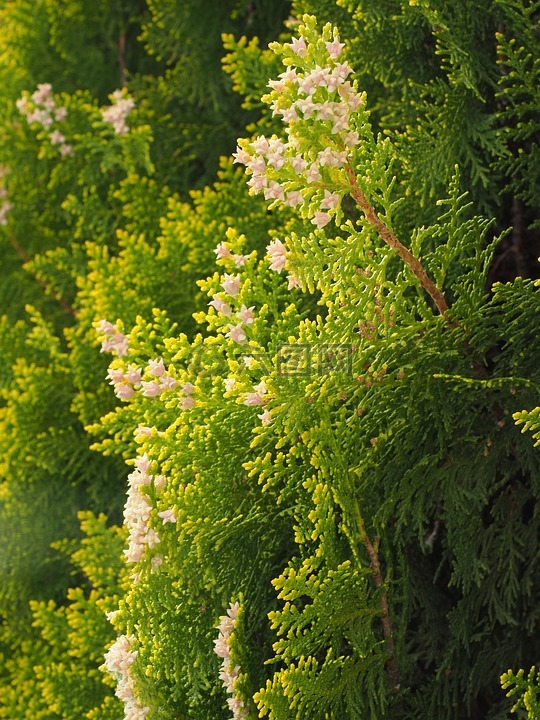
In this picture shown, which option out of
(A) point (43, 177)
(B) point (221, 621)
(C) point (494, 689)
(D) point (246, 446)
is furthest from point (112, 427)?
(A) point (43, 177)

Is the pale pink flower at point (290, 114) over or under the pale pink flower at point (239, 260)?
under

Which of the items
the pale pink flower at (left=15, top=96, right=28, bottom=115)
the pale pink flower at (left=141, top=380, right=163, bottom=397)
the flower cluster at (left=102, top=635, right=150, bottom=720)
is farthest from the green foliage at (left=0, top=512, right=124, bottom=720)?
the pale pink flower at (left=15, top=96, right=28, bottom=115)

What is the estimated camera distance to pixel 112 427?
1584 mm

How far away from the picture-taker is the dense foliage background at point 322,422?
126cm

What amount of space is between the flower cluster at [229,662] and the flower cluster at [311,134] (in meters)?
0.68

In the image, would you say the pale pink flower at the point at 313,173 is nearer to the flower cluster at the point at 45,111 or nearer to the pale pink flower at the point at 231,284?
the pale pink flower at the point at 231,284

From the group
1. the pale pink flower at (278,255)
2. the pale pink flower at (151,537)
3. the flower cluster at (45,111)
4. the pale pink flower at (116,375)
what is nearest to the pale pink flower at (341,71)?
the pale pink flower at (278,255)

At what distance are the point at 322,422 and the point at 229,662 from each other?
1.43 ft

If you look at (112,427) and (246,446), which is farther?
(112,427)

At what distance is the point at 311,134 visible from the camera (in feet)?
3.68

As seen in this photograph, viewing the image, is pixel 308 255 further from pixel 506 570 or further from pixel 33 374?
pixel 33 374

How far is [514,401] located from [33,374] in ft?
4.20

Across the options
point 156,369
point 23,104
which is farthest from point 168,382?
point 23,104

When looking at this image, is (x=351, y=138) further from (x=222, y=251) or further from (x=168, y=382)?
(x=168, y=382)
